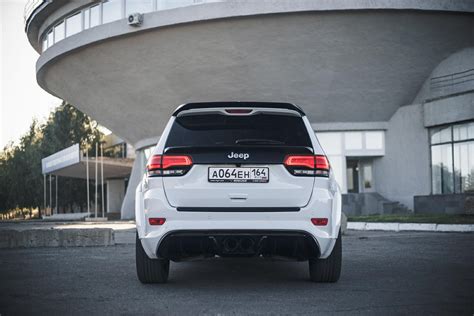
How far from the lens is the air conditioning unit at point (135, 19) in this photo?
26.5m

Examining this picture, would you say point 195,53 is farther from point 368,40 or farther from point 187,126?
point 187,126

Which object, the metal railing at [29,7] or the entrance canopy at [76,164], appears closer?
the metal railing at [29,7]

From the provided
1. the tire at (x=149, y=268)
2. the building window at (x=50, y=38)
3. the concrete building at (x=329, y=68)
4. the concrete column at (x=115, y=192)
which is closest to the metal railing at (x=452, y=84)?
the concrete building at (x=329, y=68)

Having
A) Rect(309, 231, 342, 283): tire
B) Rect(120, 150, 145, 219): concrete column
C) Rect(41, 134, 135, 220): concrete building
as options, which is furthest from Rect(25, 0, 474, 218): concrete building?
Rect(309, 231, 342, 283): tire

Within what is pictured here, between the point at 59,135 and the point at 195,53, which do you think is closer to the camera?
the point at 195,53

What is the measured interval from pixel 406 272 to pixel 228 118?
9.23 feet

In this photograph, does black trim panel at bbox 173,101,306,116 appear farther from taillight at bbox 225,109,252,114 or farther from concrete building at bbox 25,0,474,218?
concrete building at bbox 25,0,474,218

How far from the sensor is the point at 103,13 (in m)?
29.5

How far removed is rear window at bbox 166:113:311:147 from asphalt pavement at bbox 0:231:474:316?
1.34 metres

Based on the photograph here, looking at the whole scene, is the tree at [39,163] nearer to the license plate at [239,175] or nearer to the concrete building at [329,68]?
the concrete building at [329,68]

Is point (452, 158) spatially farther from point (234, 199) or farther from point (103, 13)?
point (234, 199)

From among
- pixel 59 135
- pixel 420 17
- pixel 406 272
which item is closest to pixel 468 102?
pixel 420 17

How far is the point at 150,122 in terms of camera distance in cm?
3472

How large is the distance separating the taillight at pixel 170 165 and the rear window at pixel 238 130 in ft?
0.49
